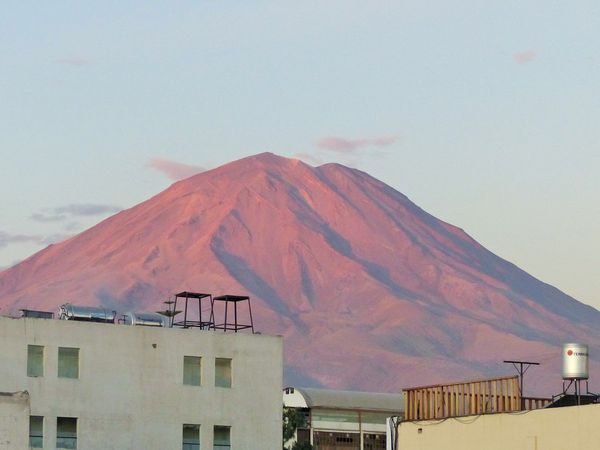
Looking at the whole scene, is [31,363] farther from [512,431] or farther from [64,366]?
[512,431]

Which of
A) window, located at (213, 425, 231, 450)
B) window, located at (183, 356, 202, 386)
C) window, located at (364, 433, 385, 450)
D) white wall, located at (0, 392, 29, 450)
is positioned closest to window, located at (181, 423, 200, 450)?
window, located at (213, 425, 231, 450)

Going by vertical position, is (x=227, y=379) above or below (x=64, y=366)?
below

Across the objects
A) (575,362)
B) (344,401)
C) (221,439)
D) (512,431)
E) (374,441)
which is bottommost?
(512,431)

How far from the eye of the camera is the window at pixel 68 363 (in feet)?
224

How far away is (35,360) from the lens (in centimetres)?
6769

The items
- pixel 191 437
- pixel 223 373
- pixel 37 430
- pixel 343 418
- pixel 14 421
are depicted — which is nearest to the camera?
pixel 14 421

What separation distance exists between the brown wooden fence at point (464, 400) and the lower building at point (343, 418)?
1762 inches

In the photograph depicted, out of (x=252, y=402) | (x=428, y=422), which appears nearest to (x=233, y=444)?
(x=252, y=402)

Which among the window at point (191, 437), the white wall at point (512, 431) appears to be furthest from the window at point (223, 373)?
the white wall at point (512, 431)

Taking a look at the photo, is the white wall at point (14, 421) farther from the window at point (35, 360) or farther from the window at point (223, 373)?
the window at point (223, 373)

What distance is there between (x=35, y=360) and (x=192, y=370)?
23.0 ft

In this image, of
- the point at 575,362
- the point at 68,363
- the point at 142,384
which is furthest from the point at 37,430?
the point at 575,362

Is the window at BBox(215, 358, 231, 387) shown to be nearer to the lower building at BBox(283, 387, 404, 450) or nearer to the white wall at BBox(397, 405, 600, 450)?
the white wall at BBox(397, 405, 600, 450)

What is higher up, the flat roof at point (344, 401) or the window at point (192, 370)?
the flat roof at point (344, 401)
